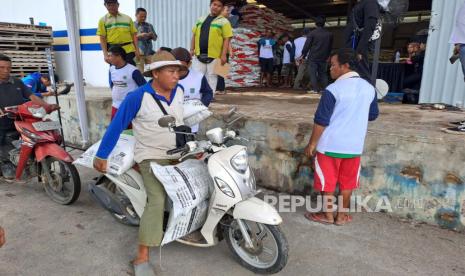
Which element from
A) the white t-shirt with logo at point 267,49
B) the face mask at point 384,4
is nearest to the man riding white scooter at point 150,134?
the face mask at point 384,4

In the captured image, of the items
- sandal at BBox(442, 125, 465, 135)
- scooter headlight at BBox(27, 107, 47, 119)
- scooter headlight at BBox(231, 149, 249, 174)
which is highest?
scooter headlight at BBox(27, 107, 47, 119)

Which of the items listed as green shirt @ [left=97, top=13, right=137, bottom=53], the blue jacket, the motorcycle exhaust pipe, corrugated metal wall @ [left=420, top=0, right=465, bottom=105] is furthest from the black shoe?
corrugated metal wall @ [left=420, top=0, right=465, bottom=105]

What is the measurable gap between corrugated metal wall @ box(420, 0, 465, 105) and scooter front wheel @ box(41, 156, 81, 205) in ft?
18.6

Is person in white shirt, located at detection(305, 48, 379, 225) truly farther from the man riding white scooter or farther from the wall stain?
the man riding white scooter

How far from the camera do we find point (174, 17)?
29.1 feet

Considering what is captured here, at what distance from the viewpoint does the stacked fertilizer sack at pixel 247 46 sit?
369 inches

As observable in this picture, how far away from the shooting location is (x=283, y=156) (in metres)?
4.12

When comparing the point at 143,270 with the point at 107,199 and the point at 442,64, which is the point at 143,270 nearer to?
the point at 107,199

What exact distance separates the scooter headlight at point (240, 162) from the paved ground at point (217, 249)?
0.86 m

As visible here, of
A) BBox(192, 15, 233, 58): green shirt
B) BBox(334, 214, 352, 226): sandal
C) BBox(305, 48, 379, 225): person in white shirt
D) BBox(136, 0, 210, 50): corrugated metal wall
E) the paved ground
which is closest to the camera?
Answer: the paved ground

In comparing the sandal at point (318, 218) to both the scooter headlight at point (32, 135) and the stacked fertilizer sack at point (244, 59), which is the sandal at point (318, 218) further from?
the stacked fertilizer sack at point (244, 59)

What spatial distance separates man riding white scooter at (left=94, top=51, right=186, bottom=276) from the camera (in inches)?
99.5

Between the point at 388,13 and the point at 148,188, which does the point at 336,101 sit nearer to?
the point at 148,188

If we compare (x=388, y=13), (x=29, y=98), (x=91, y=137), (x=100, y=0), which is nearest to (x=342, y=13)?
(x=100, y=0)
